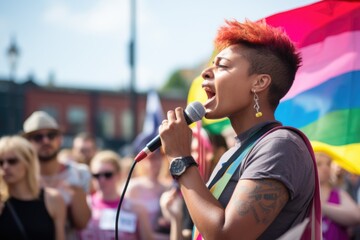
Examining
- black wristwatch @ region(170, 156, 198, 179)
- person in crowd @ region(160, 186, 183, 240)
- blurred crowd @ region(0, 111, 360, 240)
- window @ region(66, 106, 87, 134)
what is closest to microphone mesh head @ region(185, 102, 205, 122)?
black wristwatch @ region(170, 156, 198, 179)

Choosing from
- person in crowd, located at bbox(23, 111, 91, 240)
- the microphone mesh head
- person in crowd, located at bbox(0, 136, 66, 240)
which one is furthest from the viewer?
person in crowd, located at bbox(23, 111, 91, 240)

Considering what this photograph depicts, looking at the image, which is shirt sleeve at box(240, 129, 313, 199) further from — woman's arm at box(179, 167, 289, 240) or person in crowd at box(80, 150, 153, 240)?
person in crowd at box(80, 150, 153, 240)

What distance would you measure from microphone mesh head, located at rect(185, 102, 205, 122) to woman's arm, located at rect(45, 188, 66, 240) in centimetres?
256

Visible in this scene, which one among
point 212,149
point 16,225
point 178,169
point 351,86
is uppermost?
point 351,86

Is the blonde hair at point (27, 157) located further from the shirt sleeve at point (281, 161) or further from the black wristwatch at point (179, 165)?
the shirt sleeve at point (281, 161)

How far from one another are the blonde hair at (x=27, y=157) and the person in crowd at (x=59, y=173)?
48cm

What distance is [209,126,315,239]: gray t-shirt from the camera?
6.75 ft

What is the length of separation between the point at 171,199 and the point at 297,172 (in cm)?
271

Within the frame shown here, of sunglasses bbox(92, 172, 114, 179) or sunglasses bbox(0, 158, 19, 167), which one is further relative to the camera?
sunglasses bbox(92, 172, 114, 179)

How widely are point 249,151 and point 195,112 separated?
0.26 metres

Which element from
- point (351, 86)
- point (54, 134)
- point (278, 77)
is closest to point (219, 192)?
point (278, 77)

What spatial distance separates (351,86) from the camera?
3730 millimetres

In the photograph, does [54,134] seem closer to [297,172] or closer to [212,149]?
[212,149]

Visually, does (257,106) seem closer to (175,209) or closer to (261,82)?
(261,82)
